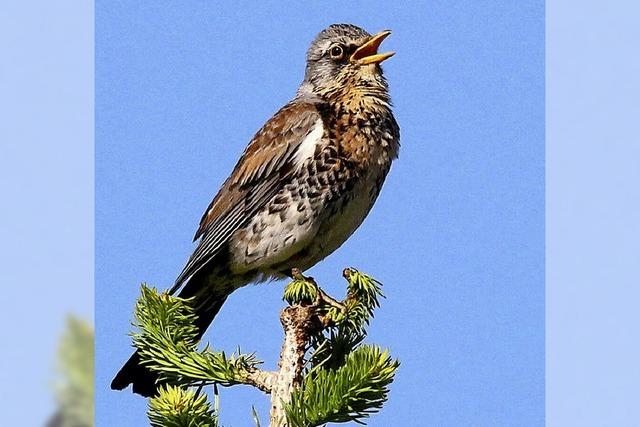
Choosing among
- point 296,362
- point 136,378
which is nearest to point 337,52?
point 136,378

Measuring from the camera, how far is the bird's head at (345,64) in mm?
5141

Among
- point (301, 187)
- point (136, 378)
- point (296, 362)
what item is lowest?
point (296, 362)

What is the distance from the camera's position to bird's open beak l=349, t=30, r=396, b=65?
514 centimetres

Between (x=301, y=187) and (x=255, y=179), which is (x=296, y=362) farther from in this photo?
(x=255, y=179)

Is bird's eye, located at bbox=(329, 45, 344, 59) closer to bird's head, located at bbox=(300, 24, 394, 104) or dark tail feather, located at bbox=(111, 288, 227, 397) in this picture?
bird's head, located at bbox=(300, 24, 394, 104)

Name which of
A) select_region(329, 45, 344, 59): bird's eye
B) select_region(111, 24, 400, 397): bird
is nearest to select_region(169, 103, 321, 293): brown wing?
select_region(111, 24, 400, 397): bird

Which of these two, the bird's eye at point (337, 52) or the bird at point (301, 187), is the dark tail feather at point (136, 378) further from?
the bird's eye at point (337, 52)

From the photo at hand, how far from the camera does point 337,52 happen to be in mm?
5336

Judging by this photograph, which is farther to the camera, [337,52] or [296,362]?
[337,52]

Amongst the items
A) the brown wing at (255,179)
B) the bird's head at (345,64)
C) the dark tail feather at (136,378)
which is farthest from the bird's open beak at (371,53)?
the dark tail feather at (136,378)

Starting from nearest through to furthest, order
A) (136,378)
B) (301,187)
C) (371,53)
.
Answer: (136,378)
(301,187)
(371,53)

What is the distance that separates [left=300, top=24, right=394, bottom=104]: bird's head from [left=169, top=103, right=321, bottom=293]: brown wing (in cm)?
25

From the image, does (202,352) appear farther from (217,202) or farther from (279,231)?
(217,202)

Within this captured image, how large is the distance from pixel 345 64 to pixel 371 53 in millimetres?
151
